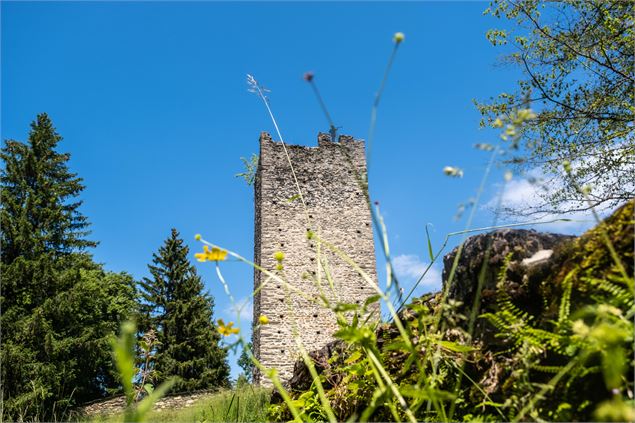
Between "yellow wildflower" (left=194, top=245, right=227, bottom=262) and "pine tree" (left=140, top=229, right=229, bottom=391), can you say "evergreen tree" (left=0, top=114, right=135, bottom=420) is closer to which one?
"pine tree" (left=140, top=229, right=229, bottom=391)

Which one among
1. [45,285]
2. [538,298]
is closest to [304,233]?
[45,285]

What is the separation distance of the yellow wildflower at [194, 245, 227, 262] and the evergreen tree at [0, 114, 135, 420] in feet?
49.2

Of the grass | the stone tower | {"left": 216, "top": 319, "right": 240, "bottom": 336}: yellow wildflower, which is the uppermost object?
the stone tower

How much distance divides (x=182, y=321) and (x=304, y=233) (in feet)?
39.3

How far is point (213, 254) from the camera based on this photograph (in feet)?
3.93

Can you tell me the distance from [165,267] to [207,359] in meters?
5.70

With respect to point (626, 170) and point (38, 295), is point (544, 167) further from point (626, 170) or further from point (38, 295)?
point (38, 295)

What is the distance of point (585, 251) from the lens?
3.89 feet

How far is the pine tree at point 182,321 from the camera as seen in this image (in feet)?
70.2

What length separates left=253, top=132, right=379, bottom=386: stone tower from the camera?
1264cm

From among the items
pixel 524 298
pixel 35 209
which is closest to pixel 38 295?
pixel 35 209

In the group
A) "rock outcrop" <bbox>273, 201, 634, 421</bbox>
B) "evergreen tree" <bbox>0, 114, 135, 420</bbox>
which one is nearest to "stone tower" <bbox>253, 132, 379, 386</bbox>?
"evergreen tree" <bbox>0, 114, 135, 420</bbox>

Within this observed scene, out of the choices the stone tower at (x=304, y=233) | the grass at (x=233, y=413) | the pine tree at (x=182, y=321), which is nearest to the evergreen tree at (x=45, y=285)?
the pine tree at (x=182, y=321)

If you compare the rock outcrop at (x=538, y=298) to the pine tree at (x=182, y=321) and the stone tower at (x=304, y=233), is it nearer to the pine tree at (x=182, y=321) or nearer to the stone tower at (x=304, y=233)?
the stone tower at (x=304, y=233)
